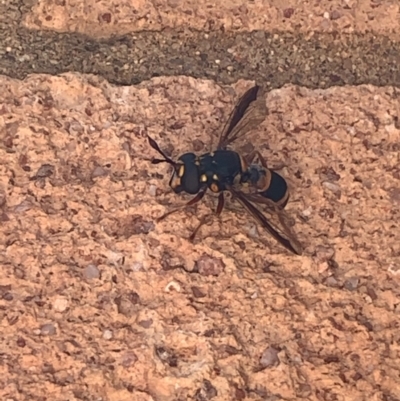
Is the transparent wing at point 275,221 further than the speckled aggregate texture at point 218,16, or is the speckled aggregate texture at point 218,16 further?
the speckled aggregate texture at point 218,16

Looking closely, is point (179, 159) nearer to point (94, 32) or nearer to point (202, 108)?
point (202, 108)

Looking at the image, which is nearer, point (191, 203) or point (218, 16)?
point (191, 203)

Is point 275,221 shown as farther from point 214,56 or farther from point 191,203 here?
point 214,56

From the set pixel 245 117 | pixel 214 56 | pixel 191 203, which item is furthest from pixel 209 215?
pixel 214 56

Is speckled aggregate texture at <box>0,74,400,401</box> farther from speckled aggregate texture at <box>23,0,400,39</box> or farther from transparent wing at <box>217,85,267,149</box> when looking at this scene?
speckled aggregate texture at <box>23,0,400,39</box>

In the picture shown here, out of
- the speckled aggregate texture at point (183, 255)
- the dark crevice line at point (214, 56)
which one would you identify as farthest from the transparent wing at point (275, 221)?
the dark crevice line at point (214, 56)

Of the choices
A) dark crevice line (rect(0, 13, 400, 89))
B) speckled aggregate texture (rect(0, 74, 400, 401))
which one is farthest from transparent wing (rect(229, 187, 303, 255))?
dark crevice line (rect(0, 13, 400, 89))

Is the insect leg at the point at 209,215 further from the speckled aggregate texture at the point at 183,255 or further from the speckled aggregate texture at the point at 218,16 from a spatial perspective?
the speckled aggregate texture at the point at 218,16
